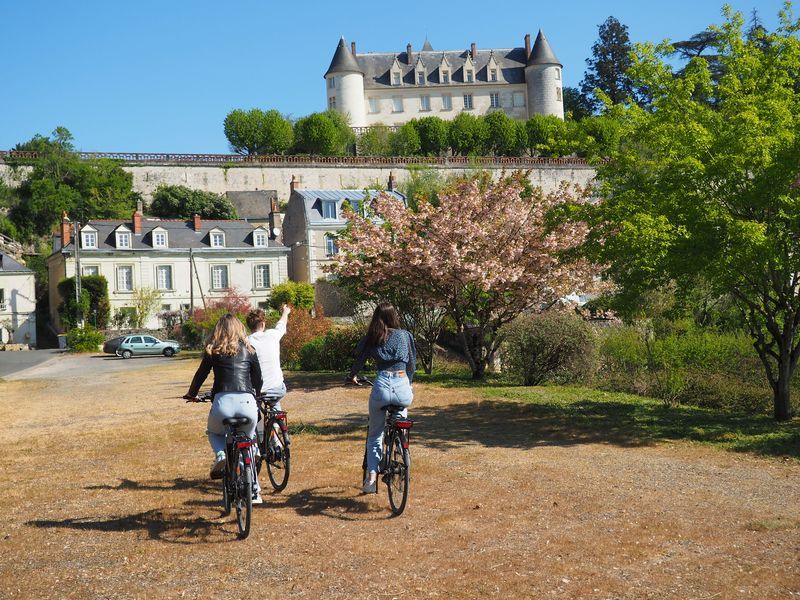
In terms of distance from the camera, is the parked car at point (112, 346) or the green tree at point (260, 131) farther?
the green tree at point (260, 131)

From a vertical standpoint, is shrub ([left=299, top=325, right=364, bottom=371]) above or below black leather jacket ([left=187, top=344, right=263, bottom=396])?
below

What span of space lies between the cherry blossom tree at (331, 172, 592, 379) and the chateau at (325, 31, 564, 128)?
72160 mm

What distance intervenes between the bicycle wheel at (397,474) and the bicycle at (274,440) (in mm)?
1404

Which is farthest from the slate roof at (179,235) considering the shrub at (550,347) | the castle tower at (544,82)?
the castle tower at (544,82)

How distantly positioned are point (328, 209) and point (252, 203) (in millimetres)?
17076

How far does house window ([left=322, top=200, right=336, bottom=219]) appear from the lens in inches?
2235

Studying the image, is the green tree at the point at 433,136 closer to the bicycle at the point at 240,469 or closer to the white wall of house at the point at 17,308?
the white wall of house at the point at 17,308

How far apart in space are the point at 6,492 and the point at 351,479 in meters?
3.65

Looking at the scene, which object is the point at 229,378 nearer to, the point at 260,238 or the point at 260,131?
the point at 260,238

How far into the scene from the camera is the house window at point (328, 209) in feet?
186

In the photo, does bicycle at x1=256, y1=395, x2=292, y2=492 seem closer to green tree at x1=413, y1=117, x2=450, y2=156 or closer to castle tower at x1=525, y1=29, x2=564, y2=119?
green tree at x1=413, y1=117, x2=450, y2=156

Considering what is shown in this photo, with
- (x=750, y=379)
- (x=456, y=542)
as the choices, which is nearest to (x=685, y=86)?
(x=750, y=379)

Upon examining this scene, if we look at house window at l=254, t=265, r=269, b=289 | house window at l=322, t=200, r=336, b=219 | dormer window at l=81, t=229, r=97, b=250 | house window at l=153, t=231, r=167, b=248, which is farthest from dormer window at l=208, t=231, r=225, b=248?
dormer window at l=81, t=229, r=97, b=250

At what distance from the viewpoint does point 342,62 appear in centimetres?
9194
